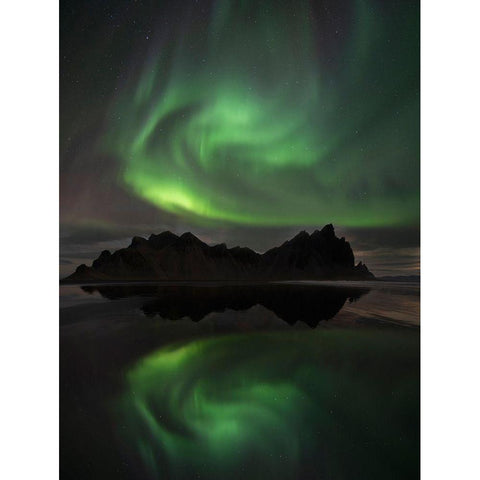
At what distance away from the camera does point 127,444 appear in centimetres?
178

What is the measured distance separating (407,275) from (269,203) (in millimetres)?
627

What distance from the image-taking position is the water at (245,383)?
5.78ft

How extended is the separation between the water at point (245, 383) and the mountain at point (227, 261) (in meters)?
0.05

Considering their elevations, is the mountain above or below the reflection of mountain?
above

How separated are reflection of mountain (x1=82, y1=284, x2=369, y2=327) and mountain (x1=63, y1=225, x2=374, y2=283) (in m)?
0.04

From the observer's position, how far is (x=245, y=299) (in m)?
1.81

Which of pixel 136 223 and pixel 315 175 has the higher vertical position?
pixel 315 175

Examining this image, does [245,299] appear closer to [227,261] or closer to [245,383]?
[227,261]

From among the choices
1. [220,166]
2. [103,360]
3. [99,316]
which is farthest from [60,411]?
[220,166]

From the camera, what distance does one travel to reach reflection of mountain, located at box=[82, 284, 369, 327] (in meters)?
1.80

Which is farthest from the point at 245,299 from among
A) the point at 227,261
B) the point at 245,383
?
the point at 245,383

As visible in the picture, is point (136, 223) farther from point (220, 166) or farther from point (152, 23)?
point (152, 23)

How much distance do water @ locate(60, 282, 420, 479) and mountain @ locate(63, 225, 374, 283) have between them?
51mm

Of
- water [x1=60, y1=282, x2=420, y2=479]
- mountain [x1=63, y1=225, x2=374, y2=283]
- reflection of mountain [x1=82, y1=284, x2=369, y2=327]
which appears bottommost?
water [x1=60, y1=282, x2=420, y2=479]
